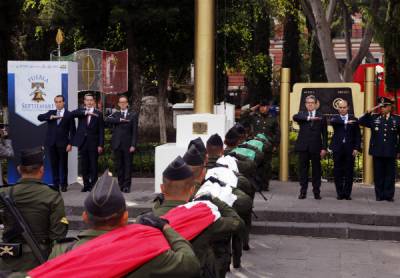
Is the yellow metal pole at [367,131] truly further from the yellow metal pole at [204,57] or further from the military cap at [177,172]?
the military cap at [177,172]

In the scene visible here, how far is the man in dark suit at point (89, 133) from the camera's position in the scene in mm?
13336

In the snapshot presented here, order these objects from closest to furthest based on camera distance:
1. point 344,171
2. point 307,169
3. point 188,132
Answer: point 307,169, point 344,171, point 188,132

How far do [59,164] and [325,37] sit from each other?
1001 centimetres

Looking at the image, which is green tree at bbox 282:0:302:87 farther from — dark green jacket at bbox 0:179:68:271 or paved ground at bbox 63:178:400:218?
dark green jacket at bbox 0:179:68:271

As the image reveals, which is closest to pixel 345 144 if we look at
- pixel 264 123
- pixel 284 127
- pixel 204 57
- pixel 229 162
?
pixel 264 123

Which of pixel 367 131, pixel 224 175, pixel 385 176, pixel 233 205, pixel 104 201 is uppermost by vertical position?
pixel 104 201

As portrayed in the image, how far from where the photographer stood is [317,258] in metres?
9.25

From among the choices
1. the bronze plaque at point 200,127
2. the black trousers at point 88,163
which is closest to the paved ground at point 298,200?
the black trousers at point 88,163

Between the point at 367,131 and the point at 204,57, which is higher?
the point at 204,57

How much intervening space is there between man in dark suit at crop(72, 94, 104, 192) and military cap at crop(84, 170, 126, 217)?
9969mm

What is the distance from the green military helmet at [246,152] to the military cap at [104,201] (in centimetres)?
520

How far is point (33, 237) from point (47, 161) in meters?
9.33

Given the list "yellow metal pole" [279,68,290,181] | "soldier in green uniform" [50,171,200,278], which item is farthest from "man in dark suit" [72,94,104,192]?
"soldier in green uniform" [50,171,200,278]

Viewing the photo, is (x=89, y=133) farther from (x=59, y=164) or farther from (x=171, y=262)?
(x=171, y=262)
